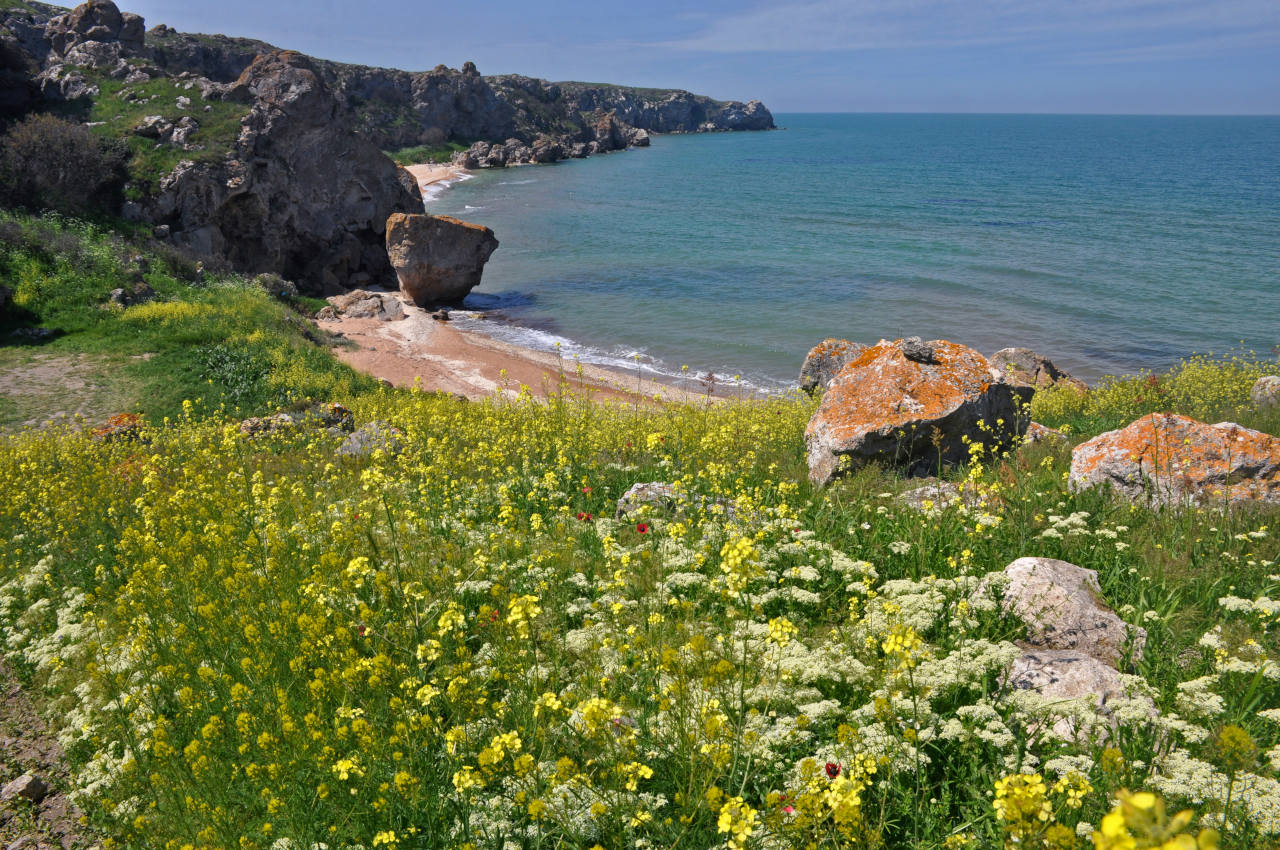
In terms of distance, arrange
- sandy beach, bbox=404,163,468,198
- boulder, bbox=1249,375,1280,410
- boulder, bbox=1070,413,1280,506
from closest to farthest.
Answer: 1. boulder, bbox=1070,413,1280,506
2. boulder, bbox=1249,375,1280,410
3. sandy beach, bbox=404,163,468,198

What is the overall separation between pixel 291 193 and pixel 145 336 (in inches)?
699

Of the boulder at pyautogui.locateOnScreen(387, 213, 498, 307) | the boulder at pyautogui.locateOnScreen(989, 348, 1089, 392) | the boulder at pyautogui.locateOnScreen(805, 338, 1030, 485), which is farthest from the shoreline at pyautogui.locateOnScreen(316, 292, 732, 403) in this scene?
the boulder at pyautogui.locateOnScreen(805, 338, 1030, 485)

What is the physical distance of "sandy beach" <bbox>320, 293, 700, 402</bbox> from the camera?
25438 millimetres

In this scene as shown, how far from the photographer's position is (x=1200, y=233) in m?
47.9

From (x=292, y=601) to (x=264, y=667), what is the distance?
2.81 feet

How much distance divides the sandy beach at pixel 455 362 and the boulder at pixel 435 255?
2.82 meters

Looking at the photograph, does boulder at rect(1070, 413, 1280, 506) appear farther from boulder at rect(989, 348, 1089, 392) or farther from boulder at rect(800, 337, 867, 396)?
Result: boulder at rect(989, 348, 1089, 392)

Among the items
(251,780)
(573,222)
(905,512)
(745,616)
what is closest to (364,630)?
(251,780)

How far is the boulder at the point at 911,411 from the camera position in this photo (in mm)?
9742

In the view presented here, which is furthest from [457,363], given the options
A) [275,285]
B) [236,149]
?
[236,149]

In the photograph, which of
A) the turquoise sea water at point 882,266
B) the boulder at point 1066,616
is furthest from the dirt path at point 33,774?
the turquoise sea water at point 882,266

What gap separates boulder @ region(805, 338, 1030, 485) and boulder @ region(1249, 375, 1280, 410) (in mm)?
7241

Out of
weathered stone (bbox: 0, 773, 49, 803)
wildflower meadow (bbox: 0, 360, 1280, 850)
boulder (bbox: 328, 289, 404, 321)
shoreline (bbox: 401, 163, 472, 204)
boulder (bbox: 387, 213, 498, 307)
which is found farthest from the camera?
shoreline (bbox: 401, 163, 472, 204)

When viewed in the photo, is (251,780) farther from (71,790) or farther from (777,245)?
(777,245)
